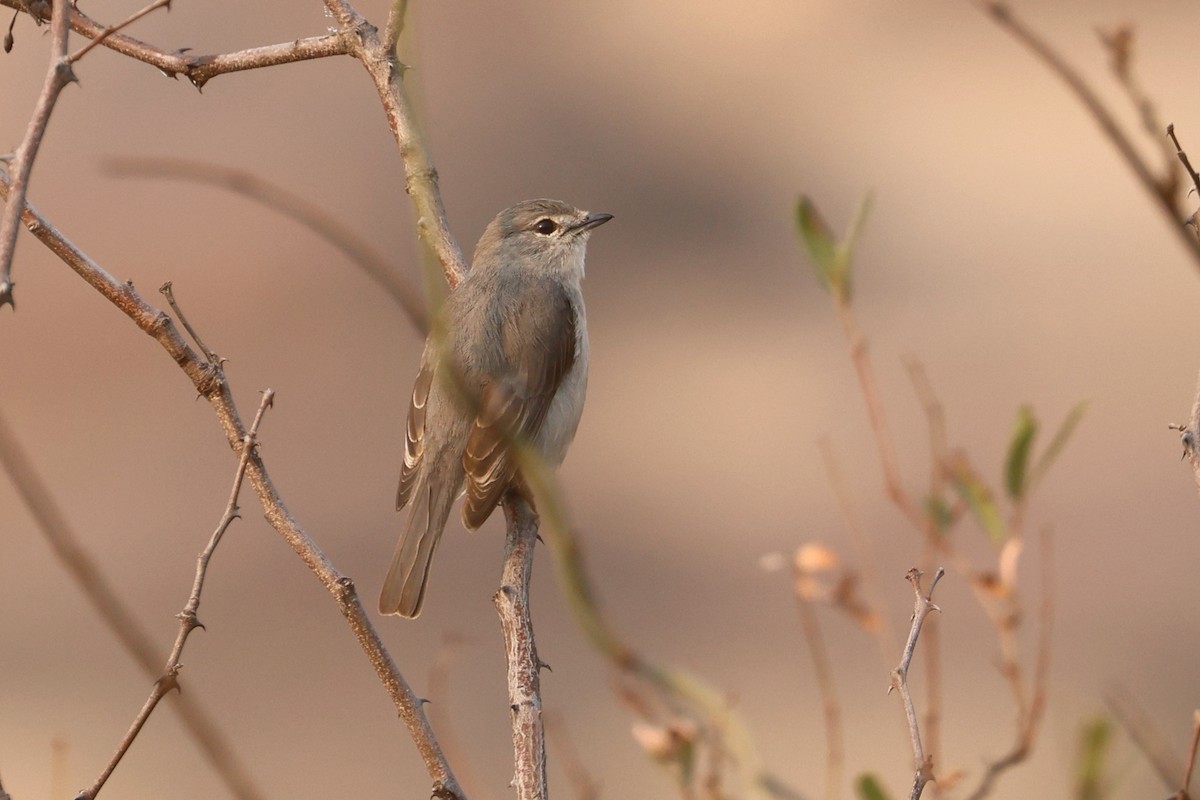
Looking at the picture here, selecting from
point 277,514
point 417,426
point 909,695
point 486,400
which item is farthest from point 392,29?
point 417,426

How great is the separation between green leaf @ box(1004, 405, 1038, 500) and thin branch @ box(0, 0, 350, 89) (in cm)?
193

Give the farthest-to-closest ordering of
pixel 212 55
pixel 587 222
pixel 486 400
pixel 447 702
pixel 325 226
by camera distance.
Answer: pixel 447 702 < pixel 587 222 < pixel 486 400 < pixel 212 55 < pixel 325 226

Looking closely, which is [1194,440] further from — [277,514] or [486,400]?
[486,400]

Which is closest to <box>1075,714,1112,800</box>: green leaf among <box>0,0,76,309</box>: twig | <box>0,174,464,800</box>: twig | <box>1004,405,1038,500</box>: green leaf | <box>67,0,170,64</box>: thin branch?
<box>1004,405,1038,500</box>: green leaf

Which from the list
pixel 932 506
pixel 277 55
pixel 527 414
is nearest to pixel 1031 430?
pixel 932 506

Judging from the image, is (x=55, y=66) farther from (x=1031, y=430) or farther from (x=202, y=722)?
(x=1031, y=430)

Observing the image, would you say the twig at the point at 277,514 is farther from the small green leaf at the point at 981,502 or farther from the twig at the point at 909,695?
the small green leaf at the point at 981,502

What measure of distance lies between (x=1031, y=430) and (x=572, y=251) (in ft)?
13.2

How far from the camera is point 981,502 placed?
6.30 feet

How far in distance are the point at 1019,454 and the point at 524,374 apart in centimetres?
327

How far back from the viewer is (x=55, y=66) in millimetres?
1600

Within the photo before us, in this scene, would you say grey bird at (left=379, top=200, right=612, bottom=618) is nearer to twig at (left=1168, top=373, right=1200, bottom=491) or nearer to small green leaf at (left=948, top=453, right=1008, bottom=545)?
small green leaf at (left=948, top=453, right=1008, bottom=545)

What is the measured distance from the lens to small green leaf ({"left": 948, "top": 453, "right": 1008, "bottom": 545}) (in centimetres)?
190

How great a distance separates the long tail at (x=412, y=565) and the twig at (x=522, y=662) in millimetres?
907
